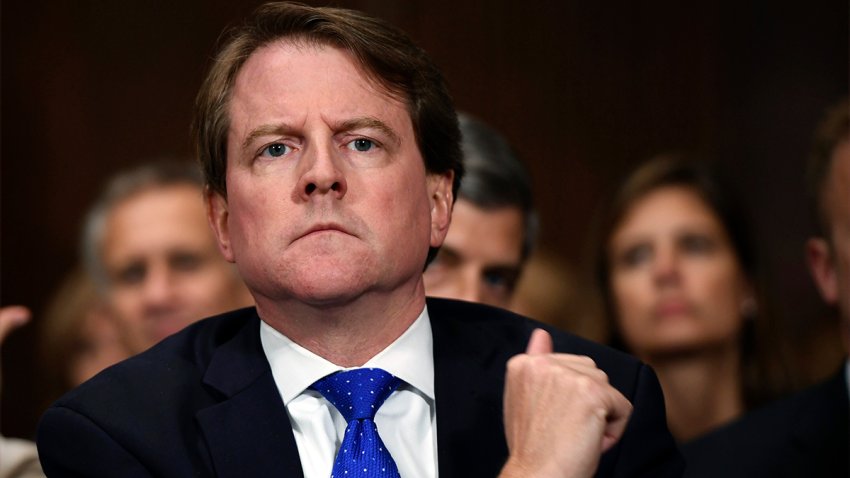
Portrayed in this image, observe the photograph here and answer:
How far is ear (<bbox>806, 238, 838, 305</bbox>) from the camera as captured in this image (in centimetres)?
295

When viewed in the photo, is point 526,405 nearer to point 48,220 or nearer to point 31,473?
point 31,473

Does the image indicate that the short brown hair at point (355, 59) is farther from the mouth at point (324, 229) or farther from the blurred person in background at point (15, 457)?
the blurred person in background at point (15, 457)

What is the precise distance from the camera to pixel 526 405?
6.40 ft

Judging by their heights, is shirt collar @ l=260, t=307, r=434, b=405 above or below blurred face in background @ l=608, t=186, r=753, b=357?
above

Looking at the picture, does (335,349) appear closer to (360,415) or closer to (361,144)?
(360,415)

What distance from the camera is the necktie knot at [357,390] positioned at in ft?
6.84

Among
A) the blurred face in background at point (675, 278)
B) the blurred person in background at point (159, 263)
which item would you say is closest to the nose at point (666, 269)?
the blurred face in background at point (675, 278)

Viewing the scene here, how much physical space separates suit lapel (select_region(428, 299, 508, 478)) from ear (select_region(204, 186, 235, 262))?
1.24ft

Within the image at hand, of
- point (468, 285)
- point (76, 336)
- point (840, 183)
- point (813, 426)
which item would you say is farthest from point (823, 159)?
point (76, 336)

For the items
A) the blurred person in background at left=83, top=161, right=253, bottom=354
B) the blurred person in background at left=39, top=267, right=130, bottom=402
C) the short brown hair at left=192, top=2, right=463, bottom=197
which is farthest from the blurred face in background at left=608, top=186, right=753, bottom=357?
the short brown hair at left=192, top=2, right=463, bottom=197

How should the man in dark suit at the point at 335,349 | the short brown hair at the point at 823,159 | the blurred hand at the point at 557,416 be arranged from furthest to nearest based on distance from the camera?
the short brown hair at the point at 823,159 → the man in dark suit at the point at 335,349 → the blurred hand at the point at 557,416

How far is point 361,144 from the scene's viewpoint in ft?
7.00

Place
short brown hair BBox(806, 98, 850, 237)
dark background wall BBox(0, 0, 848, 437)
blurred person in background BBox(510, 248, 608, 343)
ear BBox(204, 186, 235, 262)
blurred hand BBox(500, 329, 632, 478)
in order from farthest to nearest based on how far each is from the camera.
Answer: dark background wall BBox(0, 0, 848, 437), blurred person in background BBox(510, 248, 608, 343), short brown hair BBox(806, 98, 850, 237), ear BBox(204, 186, 235, 262), blurred hand BBox(500, 329, 632, 478)

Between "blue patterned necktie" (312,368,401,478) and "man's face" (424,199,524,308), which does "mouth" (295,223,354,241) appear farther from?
"man's face" (424,199,524,308)
